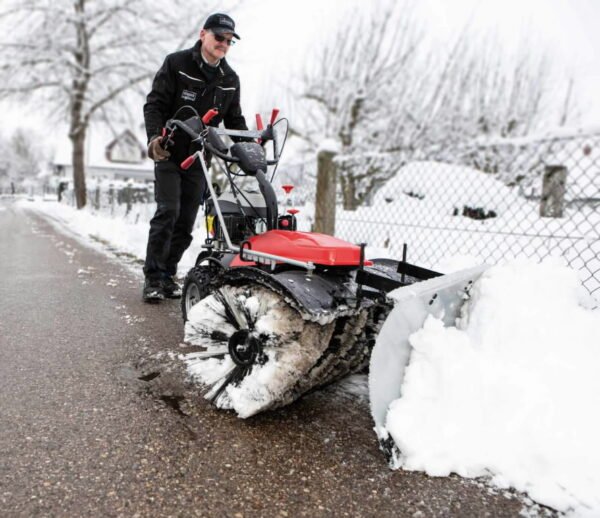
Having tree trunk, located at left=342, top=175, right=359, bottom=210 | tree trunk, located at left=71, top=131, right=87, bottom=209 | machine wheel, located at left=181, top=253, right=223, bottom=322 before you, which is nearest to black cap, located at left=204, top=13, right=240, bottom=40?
machine wheel, located at left=181, top=253, right=223, bottom=322

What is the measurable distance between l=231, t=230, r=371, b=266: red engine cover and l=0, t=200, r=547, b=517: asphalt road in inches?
24.9

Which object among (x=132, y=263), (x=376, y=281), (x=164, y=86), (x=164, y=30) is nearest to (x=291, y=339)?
(x=376, y=281)

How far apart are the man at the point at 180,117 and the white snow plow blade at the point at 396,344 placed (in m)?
2.07

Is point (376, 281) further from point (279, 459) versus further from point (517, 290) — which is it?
point (279, 459)

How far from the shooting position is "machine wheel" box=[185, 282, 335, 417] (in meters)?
1.91

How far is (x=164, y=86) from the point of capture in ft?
11.3

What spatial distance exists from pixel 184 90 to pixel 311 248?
1.95 metres

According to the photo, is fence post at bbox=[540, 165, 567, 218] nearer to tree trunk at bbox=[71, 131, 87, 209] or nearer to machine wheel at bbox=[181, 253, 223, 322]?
machine wheel at bbox=[181, 253, 223, 322]

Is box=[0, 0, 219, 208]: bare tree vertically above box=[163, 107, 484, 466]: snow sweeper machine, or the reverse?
box=[0, 0, 219, 208]: bare tree

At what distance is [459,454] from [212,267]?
165cm

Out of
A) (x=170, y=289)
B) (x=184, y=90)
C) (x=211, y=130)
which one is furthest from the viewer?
(x=170, y=289)

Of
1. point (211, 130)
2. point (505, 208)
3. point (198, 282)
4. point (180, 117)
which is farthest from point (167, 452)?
point (505, 208)

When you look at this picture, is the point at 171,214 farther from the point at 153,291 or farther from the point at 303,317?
the point at 303,317

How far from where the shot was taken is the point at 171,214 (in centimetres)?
368
